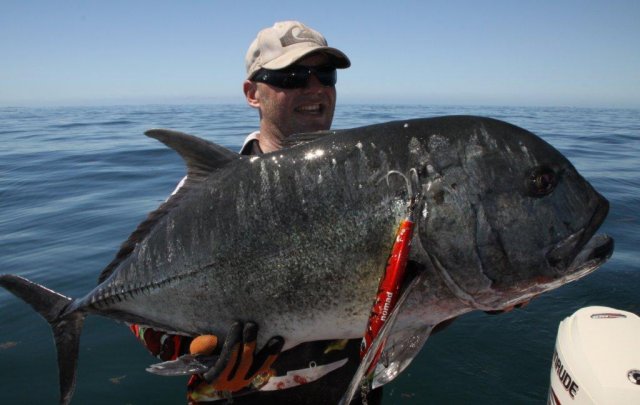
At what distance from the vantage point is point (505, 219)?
178 centimetres

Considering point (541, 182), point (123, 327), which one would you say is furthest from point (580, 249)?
point (123, 327)

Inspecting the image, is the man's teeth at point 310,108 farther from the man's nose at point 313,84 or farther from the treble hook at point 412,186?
the treble hook at point 412,186

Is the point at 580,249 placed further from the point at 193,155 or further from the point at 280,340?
the point at 193,155

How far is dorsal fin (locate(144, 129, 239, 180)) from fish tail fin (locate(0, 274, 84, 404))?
1.23 metres

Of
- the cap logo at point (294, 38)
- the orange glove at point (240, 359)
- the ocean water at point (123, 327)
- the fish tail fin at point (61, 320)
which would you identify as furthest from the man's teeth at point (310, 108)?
the ocean water at point (123, 327)

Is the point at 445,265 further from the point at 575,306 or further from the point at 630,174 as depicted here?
the point at 630,174

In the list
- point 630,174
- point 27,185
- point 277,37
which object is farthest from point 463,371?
point 27,185

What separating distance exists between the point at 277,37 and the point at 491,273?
2.23m

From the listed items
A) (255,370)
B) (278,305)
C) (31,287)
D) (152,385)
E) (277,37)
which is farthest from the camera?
(152,385)

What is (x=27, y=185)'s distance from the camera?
1212cm

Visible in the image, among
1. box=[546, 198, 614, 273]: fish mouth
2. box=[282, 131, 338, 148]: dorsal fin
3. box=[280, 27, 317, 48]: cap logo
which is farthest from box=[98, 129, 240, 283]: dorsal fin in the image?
box=[546, 198, 614, 273]: fish mouth

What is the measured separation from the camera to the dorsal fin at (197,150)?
2.35 metres

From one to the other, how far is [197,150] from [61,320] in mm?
1426

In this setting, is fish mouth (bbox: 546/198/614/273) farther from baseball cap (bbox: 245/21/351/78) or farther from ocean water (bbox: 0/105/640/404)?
ocean water (bbox: 0/105/640/404)
